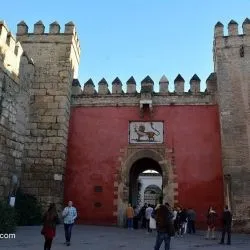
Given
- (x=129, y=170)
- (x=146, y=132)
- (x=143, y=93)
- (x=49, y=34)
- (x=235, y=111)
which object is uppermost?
(x=49, y=34)

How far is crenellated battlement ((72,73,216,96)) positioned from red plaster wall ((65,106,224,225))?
539mm

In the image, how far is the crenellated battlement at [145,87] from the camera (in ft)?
39.8

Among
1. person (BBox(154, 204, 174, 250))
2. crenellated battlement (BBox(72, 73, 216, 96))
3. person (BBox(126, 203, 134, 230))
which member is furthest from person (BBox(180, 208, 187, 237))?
person (BBox(154, 204, 174, 250))

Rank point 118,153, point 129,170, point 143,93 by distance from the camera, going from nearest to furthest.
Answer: point 129,170 < point 118,153 < point 143,93

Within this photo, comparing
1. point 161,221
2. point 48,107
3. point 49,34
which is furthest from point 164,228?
point 49,34

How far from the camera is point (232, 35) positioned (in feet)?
39.6

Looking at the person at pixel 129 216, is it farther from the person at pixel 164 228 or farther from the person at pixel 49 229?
the person at pixel 164 228

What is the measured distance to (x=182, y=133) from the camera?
38.4 ft

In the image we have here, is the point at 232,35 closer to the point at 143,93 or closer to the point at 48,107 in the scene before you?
the point at 143,93

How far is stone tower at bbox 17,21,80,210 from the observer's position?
430 inches

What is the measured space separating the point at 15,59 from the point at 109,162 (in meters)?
4.26

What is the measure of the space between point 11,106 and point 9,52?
4.85 feet

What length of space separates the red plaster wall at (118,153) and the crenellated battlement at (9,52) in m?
2.75

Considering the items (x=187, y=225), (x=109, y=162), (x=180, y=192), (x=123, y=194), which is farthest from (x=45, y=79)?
(x=187, y=225)
